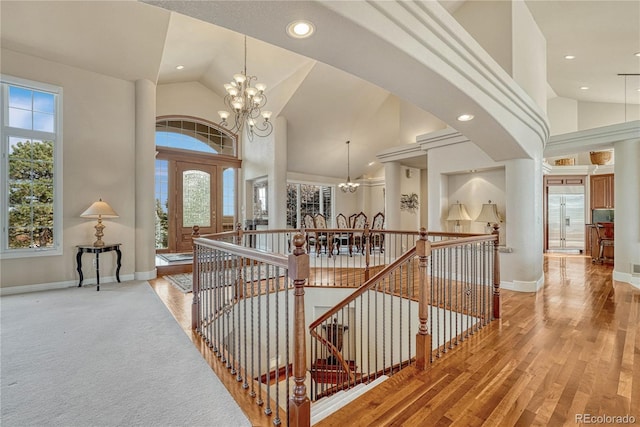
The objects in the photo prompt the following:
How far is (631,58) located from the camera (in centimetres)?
527

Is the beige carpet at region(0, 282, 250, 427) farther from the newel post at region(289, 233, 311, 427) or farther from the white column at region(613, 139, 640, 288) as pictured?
the white column at region(613, 139, 640, 288)

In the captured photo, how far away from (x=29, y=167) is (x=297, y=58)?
17.1ft

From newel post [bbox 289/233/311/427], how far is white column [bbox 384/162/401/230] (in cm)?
611

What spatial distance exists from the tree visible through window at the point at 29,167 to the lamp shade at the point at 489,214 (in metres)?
7.09

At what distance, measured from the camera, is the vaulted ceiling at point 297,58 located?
421 cm

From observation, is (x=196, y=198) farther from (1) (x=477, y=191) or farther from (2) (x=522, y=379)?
(2) (x=522, y=379)

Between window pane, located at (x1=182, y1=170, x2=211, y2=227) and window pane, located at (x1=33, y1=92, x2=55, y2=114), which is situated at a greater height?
window pane, located at (x1=33, y1=92, x2=55, y2=114)

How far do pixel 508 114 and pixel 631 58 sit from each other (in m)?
3.56

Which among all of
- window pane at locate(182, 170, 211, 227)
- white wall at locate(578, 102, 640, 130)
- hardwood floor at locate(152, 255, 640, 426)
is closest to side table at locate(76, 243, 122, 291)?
hardwood floor at locate(152, 255, 640, 426)

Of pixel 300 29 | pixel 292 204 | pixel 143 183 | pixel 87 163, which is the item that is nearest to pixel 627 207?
pixel 300 29

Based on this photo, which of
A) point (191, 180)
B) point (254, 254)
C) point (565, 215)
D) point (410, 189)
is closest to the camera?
point (254, 254)

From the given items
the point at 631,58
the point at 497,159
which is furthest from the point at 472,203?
the point at 631,58

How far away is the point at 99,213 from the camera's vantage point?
15.3ft

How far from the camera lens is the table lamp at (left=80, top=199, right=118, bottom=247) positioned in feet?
15.2
